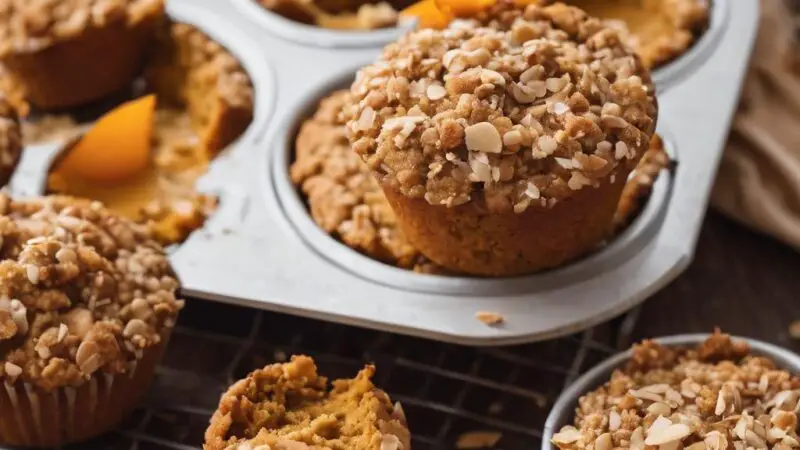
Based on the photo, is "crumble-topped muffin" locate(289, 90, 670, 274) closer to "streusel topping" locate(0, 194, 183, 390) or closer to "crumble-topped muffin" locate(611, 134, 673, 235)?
"crumble-topped muffin" locate(611, 134, 673, 235)

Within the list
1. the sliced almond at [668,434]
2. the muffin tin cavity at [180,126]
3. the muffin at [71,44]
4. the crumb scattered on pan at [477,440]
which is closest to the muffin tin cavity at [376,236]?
the muffin tin cavity at [180,126]

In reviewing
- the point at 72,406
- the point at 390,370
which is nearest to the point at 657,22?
the point at 390,370

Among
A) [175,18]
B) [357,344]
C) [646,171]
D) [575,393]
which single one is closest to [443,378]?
[357,344]

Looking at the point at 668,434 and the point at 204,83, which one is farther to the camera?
the point at 204,83

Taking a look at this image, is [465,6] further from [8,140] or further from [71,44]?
[8,140]

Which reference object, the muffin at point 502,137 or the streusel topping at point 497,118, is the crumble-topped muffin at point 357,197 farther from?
the streusel topping at point 497,118

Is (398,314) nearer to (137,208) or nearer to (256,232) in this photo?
(256,232)
